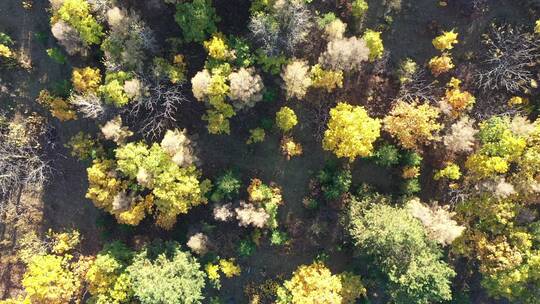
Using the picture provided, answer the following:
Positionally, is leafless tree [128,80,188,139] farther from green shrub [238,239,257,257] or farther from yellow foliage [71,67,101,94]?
green shrub [238,239,257,257]

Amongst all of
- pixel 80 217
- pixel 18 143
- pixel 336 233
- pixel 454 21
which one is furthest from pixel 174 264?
pixel 454 21

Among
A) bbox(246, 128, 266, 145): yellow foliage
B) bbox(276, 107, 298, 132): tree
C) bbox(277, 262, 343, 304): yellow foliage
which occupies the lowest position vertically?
bbox(277, 262, 343, 304): yellow foliage

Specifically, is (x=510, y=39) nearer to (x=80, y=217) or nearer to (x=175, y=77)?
(x=175, y=77)

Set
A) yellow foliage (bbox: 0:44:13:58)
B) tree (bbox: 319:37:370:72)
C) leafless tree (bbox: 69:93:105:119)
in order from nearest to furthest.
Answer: tree (bbox: 319:37:370:72) → leafless tree (bbox: 69:93:105:119) → yellow foliage (bbox: 0:44:13:58)

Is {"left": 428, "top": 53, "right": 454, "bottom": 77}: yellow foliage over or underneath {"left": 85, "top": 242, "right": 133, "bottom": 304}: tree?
over

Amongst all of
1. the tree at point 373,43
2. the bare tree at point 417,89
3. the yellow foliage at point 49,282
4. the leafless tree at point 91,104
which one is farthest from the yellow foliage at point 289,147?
the yellow foliage at point 49,282

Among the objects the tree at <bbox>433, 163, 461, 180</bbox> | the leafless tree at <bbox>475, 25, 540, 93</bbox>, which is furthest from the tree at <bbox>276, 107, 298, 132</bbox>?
the leafless tree at <bbox>475, 25, 540, 93</bbox>
